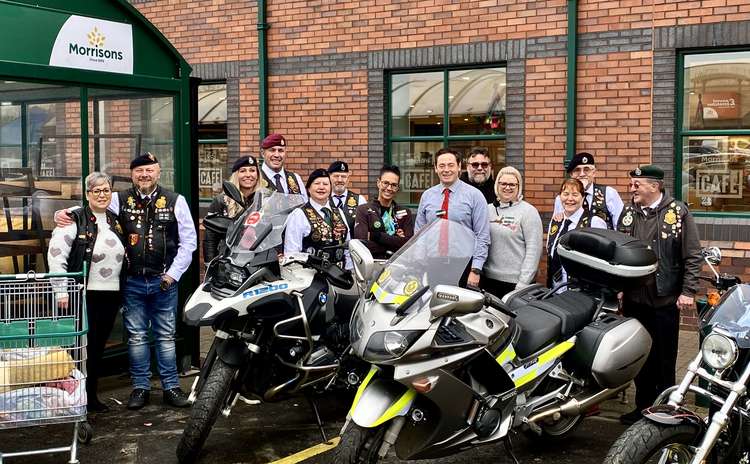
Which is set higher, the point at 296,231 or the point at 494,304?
the point at 296,231

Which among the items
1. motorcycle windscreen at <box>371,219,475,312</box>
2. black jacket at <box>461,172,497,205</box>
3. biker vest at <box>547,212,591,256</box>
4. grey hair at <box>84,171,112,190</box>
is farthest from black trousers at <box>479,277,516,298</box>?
grey hair at <box>84,171,112,190</box>

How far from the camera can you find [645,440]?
3.68 m

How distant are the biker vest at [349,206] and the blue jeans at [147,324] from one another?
1.56m

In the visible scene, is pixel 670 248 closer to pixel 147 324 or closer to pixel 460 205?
pixel 460 205

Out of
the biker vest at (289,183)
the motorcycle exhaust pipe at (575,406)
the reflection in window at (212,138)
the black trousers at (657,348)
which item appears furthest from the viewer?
the reflection in window at (212,138)

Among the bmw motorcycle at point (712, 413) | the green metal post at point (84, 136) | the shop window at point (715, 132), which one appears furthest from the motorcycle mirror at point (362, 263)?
the shop window at point (715, 132)

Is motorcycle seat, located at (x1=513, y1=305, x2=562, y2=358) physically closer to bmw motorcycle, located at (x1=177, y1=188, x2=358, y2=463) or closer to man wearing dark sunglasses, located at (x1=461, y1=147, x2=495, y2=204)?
bmw motorcycle, located at (x1=177, y1=188, x2=358, y2=463)

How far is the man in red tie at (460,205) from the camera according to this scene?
6.52 meters

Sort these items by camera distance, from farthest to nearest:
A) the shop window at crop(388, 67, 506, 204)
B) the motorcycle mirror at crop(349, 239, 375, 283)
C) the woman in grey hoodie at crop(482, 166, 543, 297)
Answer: the shop window at crop(388, 67, 506, 204) < the woman in grey hoodie at crop(482, 166, 543, 297) < the motorcycle mirror at crop(349, 239, 375, 283)

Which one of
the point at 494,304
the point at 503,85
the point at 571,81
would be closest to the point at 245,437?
the point at 494,304

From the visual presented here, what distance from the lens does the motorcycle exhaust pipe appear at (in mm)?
4781

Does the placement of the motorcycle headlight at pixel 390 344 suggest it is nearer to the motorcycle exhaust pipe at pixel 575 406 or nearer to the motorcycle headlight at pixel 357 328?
the motorcycle headlight at pixel 357 328

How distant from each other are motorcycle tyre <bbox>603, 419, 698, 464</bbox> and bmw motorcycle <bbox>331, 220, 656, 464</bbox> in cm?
85

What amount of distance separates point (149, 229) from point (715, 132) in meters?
5.31
